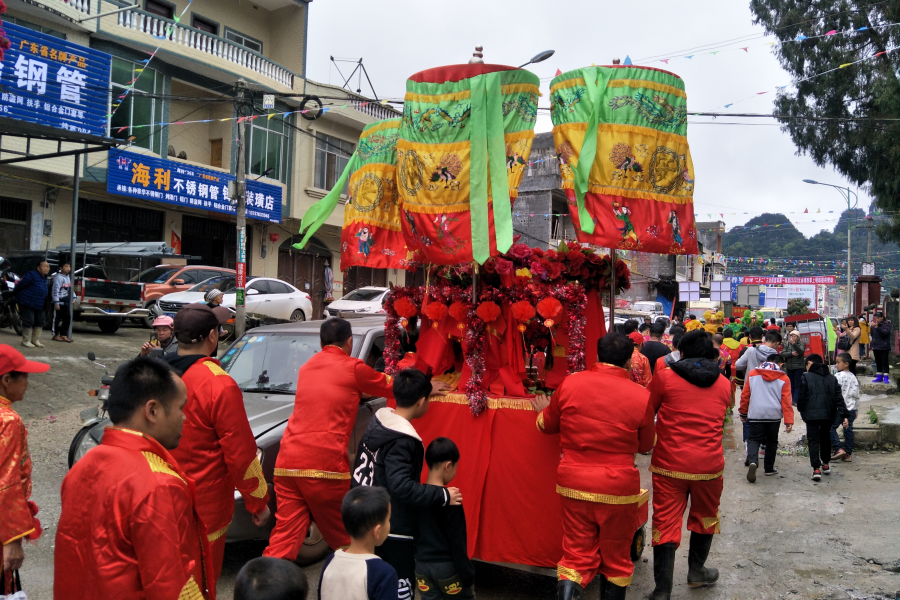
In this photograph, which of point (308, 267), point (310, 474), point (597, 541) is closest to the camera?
point (597, 541)

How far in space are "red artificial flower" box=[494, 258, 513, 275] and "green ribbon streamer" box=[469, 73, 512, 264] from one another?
0.61m

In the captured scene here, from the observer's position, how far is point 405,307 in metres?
5.47

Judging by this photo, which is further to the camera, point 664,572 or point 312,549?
point 312,549

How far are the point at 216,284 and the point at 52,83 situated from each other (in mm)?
6573

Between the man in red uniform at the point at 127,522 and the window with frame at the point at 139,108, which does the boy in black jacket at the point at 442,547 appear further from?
the window with frame at the point at 139,108

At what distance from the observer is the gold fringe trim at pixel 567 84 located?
15.0ft

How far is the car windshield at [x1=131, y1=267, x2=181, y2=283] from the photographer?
17.0 metres

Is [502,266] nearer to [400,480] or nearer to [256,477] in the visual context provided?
[400,480]

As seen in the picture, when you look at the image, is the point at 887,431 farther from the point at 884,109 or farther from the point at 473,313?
the point at 884,109

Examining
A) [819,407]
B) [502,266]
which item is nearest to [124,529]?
[502,266]

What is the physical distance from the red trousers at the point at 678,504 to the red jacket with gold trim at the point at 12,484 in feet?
12.1

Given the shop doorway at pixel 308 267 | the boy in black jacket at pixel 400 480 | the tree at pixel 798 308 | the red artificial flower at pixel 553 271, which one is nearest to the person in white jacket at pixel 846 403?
the red artificial flower at pixel 553 271

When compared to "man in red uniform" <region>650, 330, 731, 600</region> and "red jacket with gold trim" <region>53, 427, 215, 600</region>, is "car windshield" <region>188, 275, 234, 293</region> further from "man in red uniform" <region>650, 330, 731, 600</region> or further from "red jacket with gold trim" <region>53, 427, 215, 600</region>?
"red jacket with gold trim" <region>53, 427, 215, 600</region>

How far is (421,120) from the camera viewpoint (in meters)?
4.66
